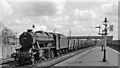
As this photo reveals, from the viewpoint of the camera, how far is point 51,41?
28266mm

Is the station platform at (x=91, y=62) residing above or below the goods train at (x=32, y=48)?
below

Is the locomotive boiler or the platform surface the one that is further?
the locomotive boiler

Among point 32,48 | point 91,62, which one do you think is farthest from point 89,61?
point 32,48

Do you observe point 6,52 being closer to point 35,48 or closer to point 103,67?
point 35,48

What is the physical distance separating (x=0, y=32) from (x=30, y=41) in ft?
163

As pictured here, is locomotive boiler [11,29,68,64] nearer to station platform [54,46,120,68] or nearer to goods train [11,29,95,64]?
goods train [11,29,95,64]

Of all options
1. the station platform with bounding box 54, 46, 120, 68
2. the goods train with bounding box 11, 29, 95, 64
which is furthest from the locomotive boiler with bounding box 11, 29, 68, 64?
the station platform with bounding box 54, 46, 120, 68

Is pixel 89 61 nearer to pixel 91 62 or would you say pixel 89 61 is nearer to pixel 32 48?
pixel 91 62

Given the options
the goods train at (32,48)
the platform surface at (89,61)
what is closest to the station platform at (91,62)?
the platform surface at (89,61)

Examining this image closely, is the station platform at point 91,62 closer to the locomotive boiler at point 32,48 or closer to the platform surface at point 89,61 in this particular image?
the platform surface at point 89,61

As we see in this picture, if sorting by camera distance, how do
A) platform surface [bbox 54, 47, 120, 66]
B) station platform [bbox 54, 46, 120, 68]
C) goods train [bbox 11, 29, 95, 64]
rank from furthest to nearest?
goods train [bbox 11, 29, 95, 64] < platform surface [bbox 54, 47, 120, 66] < station platform [bbox 54, 46, 120, 68]

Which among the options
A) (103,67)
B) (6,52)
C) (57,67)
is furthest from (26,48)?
(6,52)

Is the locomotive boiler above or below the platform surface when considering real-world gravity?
above

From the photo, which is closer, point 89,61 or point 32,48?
point 32,48
